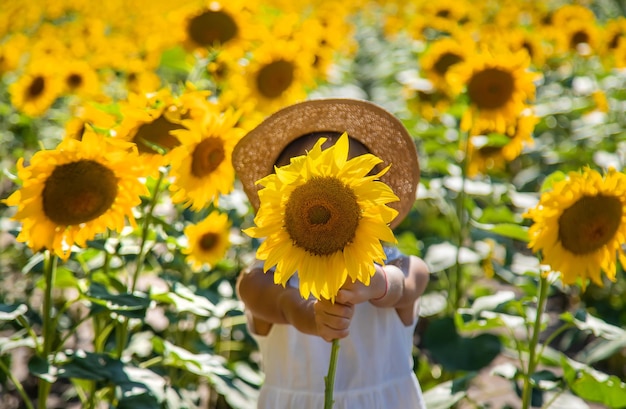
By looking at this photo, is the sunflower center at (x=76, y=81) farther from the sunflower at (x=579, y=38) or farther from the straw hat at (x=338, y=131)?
the sunflower at (x=579, y=38)

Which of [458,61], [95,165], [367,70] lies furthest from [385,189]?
[367,70]

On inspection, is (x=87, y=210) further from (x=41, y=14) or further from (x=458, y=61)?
(x=41, y=14)

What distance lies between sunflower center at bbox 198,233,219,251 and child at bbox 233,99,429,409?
2.06 feet

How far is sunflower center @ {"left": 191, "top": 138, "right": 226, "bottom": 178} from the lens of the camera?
183 cm

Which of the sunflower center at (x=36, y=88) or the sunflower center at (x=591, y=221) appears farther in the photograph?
the sunflower center at (x=36, y=88)

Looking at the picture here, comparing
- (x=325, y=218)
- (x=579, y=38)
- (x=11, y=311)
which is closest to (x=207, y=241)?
(x=11, y=311)

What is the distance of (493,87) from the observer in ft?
9.01

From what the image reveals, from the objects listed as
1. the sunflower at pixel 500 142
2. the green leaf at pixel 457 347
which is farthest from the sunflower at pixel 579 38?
the green leaf at pixel 457 347

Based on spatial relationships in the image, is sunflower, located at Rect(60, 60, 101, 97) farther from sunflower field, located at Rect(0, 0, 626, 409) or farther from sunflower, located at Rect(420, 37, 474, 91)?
sunflower, located at Rect(420, 37, 474, 91)

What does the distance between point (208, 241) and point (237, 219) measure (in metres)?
0.59

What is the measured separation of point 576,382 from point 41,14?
7.67m

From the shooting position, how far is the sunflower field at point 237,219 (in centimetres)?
179

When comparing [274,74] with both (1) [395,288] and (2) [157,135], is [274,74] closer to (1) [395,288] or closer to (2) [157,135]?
(2) [157,135]

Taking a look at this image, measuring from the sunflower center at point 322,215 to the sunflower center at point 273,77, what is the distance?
84.1 inches
